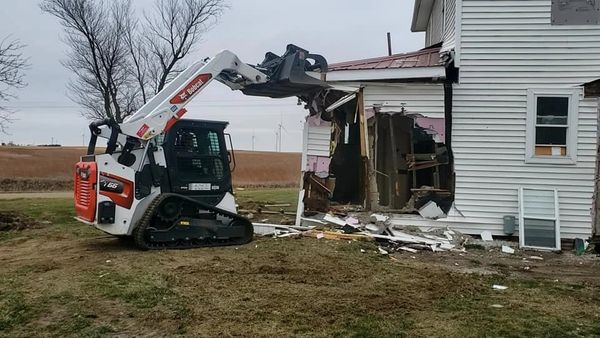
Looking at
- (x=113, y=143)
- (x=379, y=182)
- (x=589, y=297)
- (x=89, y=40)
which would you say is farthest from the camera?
(x=89, y=40)

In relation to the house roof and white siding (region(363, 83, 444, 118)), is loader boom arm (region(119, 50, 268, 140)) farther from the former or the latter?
white siding (region(363, 83, 444, 118))

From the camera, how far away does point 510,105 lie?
38.0ft

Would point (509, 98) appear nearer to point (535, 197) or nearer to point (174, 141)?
point (535, 197)

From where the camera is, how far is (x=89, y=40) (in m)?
22.5

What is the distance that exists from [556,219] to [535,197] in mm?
622

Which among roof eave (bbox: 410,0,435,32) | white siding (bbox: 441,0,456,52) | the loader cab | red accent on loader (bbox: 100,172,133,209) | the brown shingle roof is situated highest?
roof eave (bbox: 410,0,435,32)

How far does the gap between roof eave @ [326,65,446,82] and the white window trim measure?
1967 mm

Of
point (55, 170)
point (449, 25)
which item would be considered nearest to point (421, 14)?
point (449, 25)

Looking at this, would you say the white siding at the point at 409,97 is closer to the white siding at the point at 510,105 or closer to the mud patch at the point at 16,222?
the white siding at the point at 510,105

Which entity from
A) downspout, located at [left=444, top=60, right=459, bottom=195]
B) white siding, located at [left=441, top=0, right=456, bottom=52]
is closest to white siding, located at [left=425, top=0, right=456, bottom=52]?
white siding, located at [left=441, top=0, right=456, bottom=52]

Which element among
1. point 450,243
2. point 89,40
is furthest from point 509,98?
point 89,40

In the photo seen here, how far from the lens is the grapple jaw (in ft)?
37.8

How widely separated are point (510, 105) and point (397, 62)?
2.68 m

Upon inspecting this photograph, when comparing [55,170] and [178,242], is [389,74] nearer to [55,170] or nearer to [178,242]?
[178,242]
